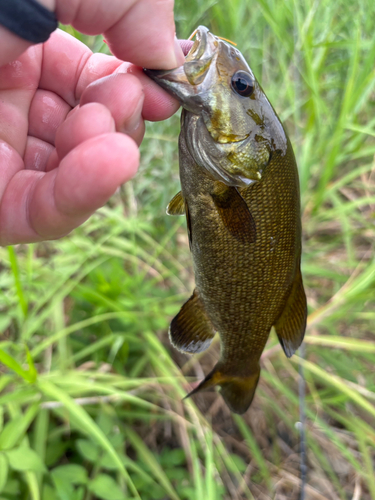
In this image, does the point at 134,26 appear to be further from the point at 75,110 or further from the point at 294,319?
the point at 294,319

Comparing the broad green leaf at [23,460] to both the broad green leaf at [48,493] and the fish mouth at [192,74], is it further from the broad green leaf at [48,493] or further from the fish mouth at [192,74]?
the fish mouth at [192,74]

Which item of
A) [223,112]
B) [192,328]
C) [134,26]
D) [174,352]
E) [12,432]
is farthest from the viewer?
[174,352]

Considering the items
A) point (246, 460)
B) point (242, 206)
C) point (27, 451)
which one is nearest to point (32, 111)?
point (242, 206)

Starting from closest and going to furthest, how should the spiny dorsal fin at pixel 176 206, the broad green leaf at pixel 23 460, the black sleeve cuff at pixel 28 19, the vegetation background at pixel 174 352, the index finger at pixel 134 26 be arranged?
the black sleeve cuff at pixel 28 19 < the index finger at pixel 134 26 < the broad green leaf at pixel 23 460 < the spiny dorsal fin at pixel 176 206 < the vegetation background at pixel 174 352

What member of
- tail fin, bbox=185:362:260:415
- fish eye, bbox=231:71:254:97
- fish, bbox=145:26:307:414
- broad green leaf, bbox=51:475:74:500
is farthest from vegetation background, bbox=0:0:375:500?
fish eye, bbox=231:71:254:97

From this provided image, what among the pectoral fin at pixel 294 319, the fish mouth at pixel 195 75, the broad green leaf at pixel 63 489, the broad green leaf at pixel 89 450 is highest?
the fish mouth at pixel 195 75

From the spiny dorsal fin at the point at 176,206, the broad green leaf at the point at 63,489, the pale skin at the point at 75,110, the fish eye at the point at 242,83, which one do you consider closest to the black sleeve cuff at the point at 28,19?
the pale skin at the point at 75,110

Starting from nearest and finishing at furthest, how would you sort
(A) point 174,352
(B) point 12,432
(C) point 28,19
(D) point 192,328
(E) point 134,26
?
1. (C) point 28,19
2. (E) point 134,26
3. (B) point 12,432
4. (D) point 192,328
5. (A) point 174,352

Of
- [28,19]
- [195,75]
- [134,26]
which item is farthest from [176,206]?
[28,19]
